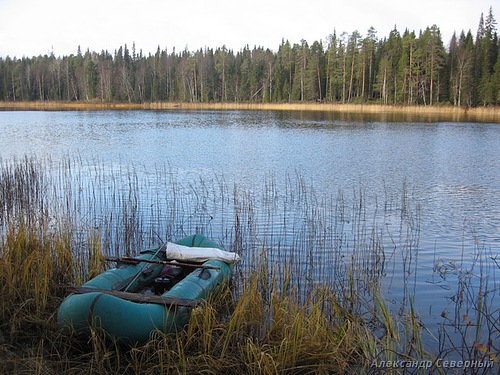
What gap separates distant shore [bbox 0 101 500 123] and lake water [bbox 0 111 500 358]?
1680 cm

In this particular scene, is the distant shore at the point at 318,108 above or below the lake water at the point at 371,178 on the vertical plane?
above

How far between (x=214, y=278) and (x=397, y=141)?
65.3 feet

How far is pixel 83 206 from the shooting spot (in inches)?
396

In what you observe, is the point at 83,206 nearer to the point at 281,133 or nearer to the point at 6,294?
the point at 6,294

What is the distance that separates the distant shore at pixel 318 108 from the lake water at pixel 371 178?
1680 cm

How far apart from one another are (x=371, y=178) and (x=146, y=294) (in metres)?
10.1

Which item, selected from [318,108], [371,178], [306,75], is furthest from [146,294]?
[306,75]

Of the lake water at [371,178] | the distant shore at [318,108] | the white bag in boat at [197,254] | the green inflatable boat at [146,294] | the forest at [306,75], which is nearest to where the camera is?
the green inflatable boat at [146,294]

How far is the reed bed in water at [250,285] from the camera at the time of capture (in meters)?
3.76

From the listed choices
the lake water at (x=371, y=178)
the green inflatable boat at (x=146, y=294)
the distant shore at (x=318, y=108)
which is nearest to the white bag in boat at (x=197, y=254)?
the green inflatable boat at (x=146, y=294)

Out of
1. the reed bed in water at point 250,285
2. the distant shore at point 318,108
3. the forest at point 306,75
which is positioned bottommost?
the reed bed in water at point 250,285

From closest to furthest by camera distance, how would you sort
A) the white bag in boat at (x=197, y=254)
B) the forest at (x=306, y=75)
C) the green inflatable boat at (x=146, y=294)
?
the green inflatable boat at (x=146, y=294)
the white bag in boat at (x=197, y=254)
the forest at (x=306, y=75)

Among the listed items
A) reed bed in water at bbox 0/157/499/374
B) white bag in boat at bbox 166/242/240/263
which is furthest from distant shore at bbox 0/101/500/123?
white bag in boat at bbox 166/242/240/263

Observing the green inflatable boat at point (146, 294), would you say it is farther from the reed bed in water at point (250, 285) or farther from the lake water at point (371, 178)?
the lake water at point (371, 178)
